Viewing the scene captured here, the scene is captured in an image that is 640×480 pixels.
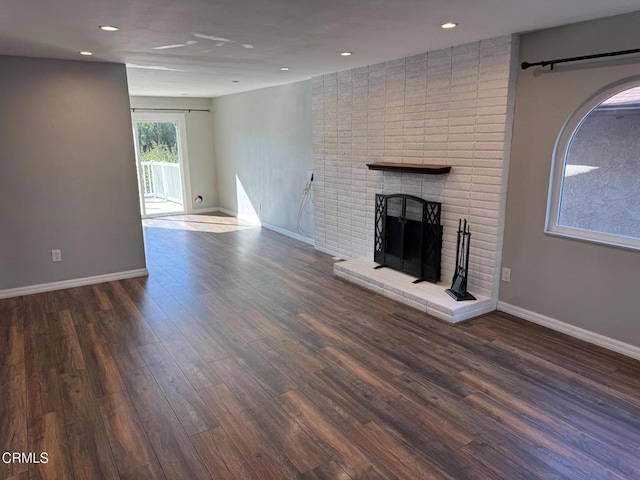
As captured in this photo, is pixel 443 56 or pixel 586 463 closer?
pixel 586 463

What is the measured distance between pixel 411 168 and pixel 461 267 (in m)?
1.02

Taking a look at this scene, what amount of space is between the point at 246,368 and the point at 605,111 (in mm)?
3024

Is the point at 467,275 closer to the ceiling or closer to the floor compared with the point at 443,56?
closer to the floor

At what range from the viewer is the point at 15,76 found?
391 cm

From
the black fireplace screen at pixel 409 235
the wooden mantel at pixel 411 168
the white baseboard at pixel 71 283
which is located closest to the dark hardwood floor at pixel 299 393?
the white baseboard at pixel 71 283

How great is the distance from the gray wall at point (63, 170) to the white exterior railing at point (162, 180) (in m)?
4.17

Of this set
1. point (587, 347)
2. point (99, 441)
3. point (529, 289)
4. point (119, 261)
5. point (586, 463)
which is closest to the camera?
point (586, 463)

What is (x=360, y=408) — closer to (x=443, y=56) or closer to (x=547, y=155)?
(x=547, y=155)

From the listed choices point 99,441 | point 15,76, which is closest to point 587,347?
point 99,441

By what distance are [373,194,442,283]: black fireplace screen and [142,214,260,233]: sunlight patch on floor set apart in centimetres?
337

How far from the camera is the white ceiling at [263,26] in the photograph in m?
2.44

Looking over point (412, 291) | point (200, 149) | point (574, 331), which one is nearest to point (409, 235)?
point (412, 291)

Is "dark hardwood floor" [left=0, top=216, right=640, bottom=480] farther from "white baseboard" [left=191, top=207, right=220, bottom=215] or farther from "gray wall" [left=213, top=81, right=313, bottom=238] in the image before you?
"white baseboard" [left=191, top=207, right=220, bottom=215]

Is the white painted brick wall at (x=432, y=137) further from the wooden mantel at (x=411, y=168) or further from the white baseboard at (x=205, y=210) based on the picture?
the white baseboard at (x=205, y=210)
